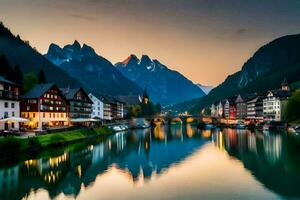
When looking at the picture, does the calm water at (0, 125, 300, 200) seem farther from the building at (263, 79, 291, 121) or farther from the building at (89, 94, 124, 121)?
the building at (263, 79, 291, 121)

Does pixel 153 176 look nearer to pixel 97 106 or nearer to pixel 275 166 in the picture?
pixel 275 166

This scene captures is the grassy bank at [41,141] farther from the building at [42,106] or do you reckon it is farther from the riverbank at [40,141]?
the building at [42,106]

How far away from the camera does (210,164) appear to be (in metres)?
58.9

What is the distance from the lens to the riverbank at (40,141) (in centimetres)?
5833

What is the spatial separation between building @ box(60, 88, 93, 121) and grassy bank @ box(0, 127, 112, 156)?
44.8ft

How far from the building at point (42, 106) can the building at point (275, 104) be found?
101782mm

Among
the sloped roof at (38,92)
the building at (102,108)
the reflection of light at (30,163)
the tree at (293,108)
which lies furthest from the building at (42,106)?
the tree at (293,108)

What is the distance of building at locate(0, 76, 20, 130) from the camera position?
259 feet

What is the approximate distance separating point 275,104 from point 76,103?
9580 centimetres

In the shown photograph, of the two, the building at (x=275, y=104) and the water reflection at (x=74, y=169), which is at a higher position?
the building at (x=275, y=104)

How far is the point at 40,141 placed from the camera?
7050cm

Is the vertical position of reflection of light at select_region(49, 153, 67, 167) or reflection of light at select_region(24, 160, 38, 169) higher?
reflection of light at select_region(24, 160, 38, 169)

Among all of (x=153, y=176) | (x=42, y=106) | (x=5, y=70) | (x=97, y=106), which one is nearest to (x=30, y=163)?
(x=153, y=176)

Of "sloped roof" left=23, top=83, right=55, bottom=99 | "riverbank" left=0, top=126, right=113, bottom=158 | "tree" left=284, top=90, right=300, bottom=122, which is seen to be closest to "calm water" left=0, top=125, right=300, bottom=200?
"riverbank" left=0, top=126, right=113, bottom=158
